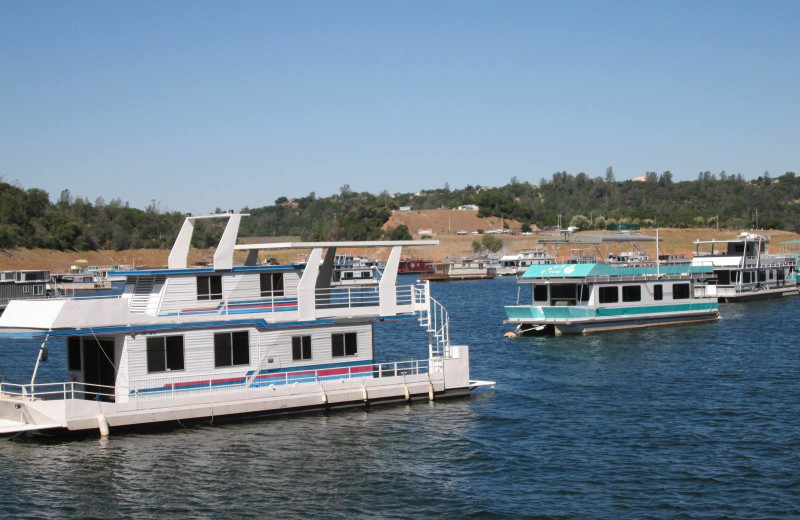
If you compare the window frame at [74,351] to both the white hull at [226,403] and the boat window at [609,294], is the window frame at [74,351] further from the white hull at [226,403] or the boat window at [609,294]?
the boat window at [609,294]

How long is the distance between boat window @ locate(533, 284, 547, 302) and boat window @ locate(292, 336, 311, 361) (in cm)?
3182

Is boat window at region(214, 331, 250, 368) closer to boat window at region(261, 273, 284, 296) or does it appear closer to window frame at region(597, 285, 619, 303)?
boat window at region(261, 273, 284, 296)

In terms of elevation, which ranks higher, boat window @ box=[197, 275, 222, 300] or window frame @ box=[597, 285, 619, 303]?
boat window @ box=[197, 275, 222, 300]

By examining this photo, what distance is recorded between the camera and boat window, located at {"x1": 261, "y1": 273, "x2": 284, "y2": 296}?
32.1 m

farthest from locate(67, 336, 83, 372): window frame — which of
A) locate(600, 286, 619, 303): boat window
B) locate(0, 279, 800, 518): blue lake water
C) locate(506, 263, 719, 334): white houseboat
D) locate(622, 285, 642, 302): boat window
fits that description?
locate(622, 285, 642, 302): boat window

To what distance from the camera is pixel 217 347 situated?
1182 inches

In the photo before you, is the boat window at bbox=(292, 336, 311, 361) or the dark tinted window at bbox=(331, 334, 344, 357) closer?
the boat window at bbox=(292, 336, 311, 361)

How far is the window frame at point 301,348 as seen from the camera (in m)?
31.3

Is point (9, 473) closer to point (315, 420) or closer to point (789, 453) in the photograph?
point (315, 420)

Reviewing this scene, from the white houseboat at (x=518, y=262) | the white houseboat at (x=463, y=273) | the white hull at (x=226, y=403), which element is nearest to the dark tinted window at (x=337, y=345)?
the white hull at (x=226, y=403)

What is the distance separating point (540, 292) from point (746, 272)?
124ft

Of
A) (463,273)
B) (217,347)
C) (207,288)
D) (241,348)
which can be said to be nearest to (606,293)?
(241,348)

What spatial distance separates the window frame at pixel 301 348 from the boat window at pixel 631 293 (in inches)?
1370

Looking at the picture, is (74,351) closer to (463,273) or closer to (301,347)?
(301,347)
